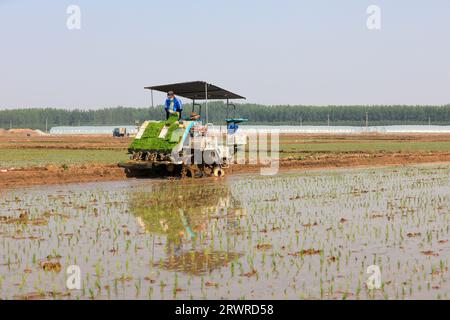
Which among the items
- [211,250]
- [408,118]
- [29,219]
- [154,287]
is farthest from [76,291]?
[408,118]

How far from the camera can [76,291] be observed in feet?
25.8

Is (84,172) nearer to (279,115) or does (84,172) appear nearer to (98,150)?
(98,150)

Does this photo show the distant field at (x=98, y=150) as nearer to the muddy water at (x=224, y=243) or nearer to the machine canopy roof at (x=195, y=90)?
the machine canopy roof at (x=195, y=90)

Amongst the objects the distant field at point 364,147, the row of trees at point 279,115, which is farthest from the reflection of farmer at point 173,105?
the row of trees at point 279,115

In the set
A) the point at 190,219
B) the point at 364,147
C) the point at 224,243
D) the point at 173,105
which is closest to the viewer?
the point at 224,243

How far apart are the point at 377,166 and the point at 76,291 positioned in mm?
25799

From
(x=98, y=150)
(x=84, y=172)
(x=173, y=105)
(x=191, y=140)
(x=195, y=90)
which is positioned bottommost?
(x=98, y=150)

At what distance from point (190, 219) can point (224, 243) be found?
2.78 m

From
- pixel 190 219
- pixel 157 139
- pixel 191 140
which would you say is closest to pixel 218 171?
pixel 191 140

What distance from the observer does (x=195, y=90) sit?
73.4ft

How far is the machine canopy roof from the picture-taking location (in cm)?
2150
